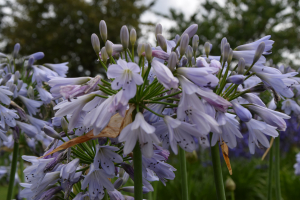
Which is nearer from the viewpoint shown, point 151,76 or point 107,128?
point 107,128

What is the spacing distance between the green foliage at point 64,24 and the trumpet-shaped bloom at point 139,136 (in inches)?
776

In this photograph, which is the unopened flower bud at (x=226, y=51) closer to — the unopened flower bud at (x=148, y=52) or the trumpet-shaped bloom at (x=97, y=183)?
the unopened flower bud at (x=148, y=52)

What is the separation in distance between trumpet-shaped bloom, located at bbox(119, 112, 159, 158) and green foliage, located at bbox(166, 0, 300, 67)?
20476 mm

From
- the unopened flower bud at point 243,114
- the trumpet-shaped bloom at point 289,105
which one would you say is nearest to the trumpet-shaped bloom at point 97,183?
the unopened flower bud at point 243,114

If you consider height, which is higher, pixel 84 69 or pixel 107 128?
pixel 84 69

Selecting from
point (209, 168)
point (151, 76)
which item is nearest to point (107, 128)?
point (151, 76)

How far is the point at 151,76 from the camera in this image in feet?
5.70

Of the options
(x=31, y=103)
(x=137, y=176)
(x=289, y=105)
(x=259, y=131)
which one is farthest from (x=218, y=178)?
(x=31, y=103)

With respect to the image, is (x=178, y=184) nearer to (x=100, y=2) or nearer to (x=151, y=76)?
(x=151, y=76)

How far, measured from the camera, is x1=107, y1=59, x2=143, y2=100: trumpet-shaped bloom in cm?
122

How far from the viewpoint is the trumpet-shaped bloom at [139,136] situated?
1196mm

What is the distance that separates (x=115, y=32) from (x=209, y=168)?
51.2 ft

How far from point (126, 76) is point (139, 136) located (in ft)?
0.90

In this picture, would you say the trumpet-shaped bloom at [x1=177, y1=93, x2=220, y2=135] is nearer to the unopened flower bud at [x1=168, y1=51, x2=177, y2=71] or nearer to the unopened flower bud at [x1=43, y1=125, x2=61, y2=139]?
the unopened flower bud at [x1=168, y1=51, x2=177, y2=71]
